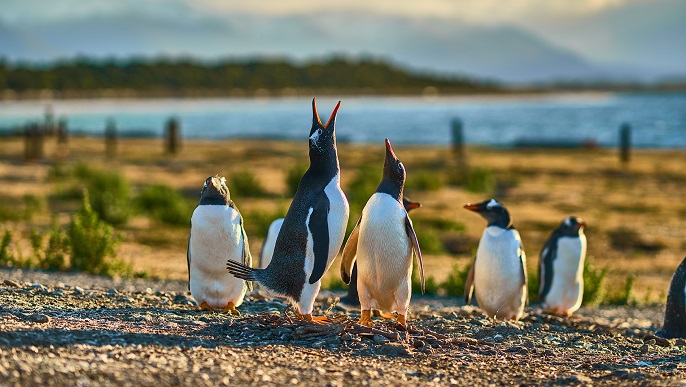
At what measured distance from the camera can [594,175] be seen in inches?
910

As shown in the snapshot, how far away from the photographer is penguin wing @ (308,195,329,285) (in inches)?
234

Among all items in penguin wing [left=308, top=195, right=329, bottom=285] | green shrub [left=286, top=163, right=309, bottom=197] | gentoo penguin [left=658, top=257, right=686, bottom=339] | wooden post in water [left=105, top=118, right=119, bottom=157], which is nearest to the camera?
penguin wing [left=308, top=195, right=329, bottom=285]

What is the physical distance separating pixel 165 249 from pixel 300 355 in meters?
7.37

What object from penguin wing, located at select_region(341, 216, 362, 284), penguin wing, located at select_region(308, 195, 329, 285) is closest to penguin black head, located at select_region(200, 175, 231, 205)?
penguin wing, located at select_region(341, 216, 362, 284)

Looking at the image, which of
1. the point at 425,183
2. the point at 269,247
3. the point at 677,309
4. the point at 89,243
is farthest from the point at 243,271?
the point at 425,183

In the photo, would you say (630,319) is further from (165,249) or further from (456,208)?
(456,208)

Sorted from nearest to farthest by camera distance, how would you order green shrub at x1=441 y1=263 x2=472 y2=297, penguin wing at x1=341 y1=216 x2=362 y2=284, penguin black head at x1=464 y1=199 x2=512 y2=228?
penguin wing at x1=341 y1=216 x2=362 y2=284
penguin black head at x1=464 y1=199 x2=512 y2=228
green shrub at x1=441 y1=263 x2=472 y2=297

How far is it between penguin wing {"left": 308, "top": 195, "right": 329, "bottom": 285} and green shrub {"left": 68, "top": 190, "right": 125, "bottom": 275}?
4.13m

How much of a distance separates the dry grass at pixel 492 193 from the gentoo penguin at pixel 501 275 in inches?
113

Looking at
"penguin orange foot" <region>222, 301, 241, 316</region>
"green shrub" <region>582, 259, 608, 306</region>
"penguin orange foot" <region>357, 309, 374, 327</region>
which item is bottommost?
"green shrub" <region>582, 259, 608, 306</region>

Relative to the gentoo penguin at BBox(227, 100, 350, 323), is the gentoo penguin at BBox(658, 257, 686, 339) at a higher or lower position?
lower

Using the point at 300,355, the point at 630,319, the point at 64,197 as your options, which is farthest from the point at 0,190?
the point at 300,355

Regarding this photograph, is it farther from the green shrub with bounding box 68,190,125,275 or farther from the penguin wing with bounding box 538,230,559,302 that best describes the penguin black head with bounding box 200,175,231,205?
the penguin wing with bounding box 538,230,559,302

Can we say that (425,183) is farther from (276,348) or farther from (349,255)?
(276,348)
